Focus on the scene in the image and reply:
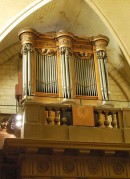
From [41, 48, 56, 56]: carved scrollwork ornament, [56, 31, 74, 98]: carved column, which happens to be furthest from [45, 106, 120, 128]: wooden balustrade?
[41, 48, 56, 56]: carved scrollwork ornament

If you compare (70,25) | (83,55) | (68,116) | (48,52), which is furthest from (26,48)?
(68,116)

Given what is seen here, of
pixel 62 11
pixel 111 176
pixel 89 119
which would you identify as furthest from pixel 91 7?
pixel 111 176

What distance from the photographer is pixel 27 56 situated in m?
11.8

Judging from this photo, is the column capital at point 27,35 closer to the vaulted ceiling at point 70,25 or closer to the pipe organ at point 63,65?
the pipe organ at point 63,65

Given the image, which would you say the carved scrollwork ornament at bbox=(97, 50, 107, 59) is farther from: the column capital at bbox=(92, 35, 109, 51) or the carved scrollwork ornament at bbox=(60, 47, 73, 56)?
the carved scrollwork ornament at bbox=(60, 47, 73, 56)

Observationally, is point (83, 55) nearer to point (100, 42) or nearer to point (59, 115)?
point (100, 42)

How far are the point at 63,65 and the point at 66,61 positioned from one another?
160 mm

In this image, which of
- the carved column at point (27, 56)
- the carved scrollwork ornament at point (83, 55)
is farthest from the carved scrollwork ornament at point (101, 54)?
the carved column at point (27, 56)

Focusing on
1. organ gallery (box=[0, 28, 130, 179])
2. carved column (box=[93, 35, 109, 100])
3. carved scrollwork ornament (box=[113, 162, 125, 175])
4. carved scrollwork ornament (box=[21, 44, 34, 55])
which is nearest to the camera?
organ gallery (box=[0, 28, 130, 179])

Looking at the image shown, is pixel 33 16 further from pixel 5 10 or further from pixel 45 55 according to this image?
pixel 45 55

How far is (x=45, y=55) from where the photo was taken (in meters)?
12.0

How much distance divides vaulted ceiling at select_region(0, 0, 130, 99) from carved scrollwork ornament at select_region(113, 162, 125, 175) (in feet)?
19.5

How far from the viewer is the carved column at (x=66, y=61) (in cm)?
1126

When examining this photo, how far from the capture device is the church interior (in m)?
8.18
